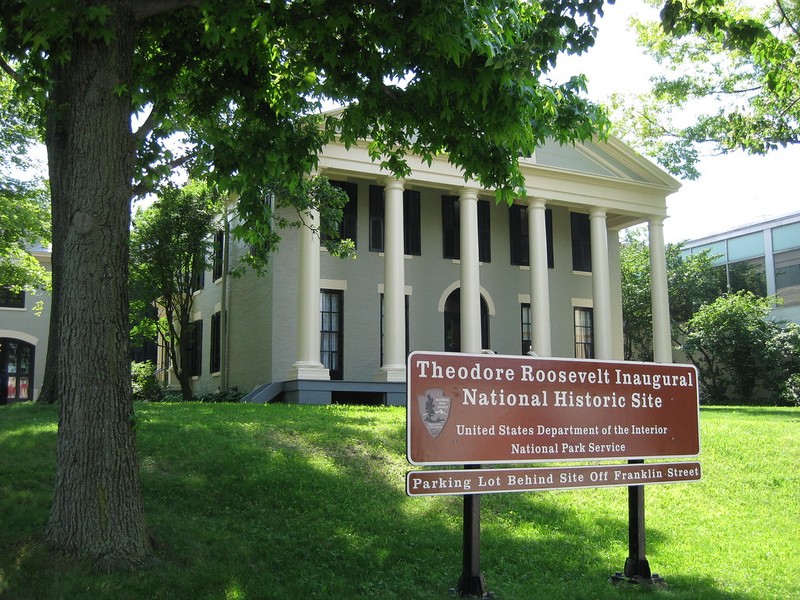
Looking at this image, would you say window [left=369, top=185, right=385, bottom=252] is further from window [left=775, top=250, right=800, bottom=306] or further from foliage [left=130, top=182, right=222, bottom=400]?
window [left=775, top=250, right=800, bottom=306]

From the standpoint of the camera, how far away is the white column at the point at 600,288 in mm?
24156

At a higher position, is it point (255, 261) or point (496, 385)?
point (255, 261)

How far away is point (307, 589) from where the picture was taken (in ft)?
23.4

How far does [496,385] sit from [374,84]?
3.98 metres

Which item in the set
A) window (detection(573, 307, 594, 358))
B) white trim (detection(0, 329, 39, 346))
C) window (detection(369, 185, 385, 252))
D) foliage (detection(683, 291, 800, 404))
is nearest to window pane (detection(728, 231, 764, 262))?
foliage (detection(683, 291, 800, 404))

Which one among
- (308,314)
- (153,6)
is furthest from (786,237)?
(153,6)

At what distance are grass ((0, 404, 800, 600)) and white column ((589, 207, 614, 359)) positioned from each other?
10.3m

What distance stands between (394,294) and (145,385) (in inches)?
440

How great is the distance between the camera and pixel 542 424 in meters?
7.08

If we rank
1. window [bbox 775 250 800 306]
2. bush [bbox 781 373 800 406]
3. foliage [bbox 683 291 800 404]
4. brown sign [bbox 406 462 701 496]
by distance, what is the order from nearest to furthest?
brown sign [bbox 406 462 701 496] → bush [bbox 781 373 800 406] → foliage [bbox 683 291 800 404] → window [bbox 775 250 800 306]

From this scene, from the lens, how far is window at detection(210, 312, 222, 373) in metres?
26.3

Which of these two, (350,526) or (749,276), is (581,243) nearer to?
(749,276)

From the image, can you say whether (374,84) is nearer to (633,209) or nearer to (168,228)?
(168,228)

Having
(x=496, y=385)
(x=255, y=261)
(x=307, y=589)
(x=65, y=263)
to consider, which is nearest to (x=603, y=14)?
(x=496, y=385)
